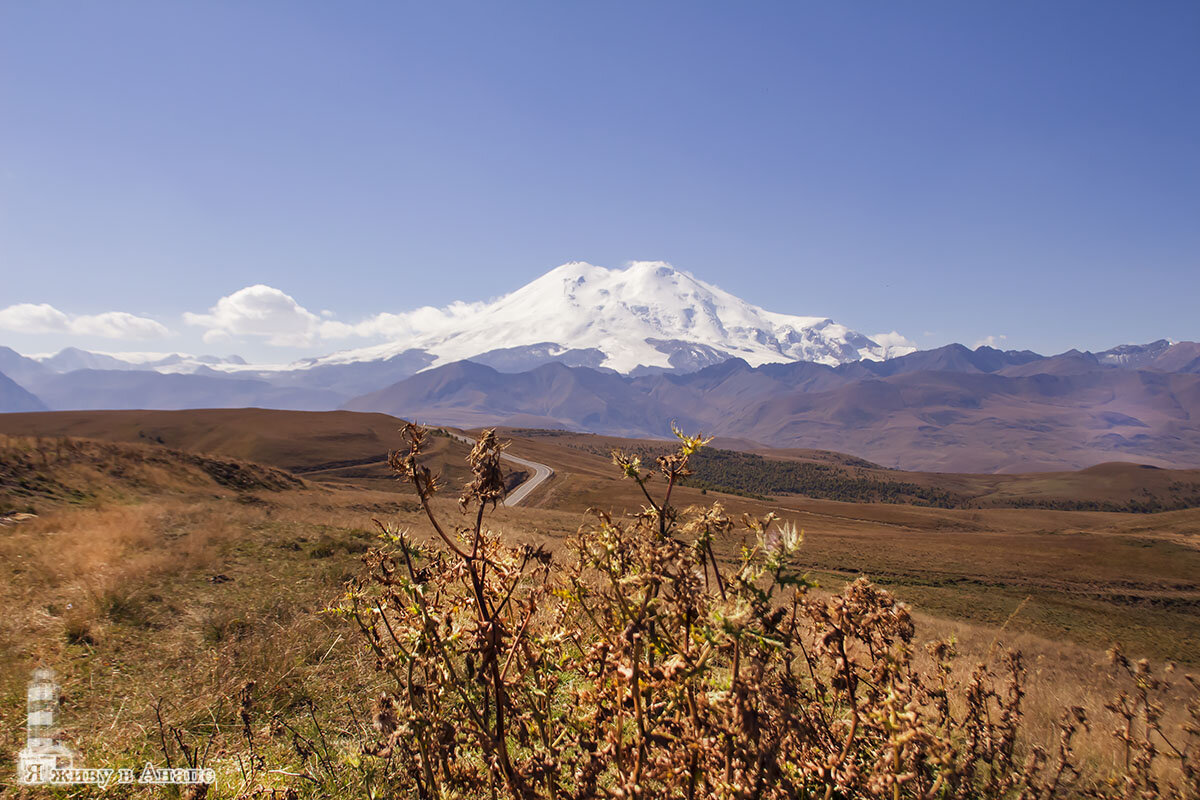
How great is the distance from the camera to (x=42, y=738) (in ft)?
9.33

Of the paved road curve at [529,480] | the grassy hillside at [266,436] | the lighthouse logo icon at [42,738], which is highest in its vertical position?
the lighthouse logo icon at [42,738]

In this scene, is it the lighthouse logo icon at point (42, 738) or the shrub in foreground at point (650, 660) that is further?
the lighthouse logo icon at point (42, 738)

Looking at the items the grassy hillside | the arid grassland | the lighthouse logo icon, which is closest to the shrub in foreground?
the arid grassland

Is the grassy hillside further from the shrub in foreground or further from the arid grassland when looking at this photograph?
the shrub in foreground

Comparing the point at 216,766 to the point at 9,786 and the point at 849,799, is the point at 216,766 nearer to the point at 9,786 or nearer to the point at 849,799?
the point at 9,786

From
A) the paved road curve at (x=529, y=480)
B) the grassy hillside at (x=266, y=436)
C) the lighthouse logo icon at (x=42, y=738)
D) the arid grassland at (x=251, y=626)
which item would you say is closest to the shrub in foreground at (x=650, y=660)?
the arid grassland at (x=251, y=626)

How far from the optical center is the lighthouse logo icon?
97.3 inches

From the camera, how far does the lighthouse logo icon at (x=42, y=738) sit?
247 centimetres

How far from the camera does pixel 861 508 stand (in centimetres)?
6550

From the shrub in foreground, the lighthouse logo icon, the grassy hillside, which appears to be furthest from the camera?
the grassy hillside

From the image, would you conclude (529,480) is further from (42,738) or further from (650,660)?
(650,660)

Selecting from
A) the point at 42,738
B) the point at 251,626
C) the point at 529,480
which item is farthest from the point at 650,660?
the point at 529,480

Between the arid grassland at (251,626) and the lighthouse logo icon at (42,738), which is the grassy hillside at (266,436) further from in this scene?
the lighthouse logo icon at (42,738)

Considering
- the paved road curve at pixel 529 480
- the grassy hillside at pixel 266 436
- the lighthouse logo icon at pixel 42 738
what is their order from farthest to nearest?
the grassy hillside at pixel 266 436, the paved road curve at pixel 529 480, the lighthouse logo icon at pixel 42 738
